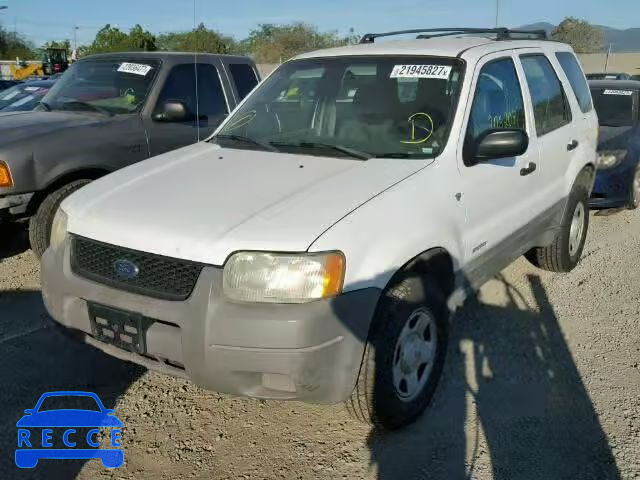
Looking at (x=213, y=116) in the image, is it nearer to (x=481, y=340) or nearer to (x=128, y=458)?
(x=481, y=340)

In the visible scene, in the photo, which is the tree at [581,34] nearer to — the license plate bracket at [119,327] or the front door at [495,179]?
the front door at [495,179]

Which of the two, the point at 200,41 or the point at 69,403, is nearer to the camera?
the point at 69,403

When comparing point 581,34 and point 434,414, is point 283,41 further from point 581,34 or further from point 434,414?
point 434,414

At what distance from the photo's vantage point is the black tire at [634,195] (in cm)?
696

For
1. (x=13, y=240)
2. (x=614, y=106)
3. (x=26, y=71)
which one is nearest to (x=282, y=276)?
(x=13, y=240)

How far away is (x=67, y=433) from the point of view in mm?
3098

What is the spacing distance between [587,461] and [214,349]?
1826 mm

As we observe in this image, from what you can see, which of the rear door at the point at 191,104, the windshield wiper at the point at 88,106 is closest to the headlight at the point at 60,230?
the rear door at the point at 191,104

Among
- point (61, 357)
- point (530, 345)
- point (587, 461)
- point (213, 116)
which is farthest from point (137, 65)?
point (587, 461)

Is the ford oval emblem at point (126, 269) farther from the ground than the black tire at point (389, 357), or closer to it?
farther from the ground

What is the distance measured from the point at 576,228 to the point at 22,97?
7122mm

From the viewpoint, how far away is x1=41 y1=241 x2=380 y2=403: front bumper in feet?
8.35

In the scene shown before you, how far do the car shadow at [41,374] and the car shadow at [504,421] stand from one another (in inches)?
58.8

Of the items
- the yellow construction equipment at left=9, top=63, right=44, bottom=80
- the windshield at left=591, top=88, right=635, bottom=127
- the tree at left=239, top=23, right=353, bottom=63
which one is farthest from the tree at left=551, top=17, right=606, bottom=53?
the windshield at left=591, top=88, right=635, bottom=127
